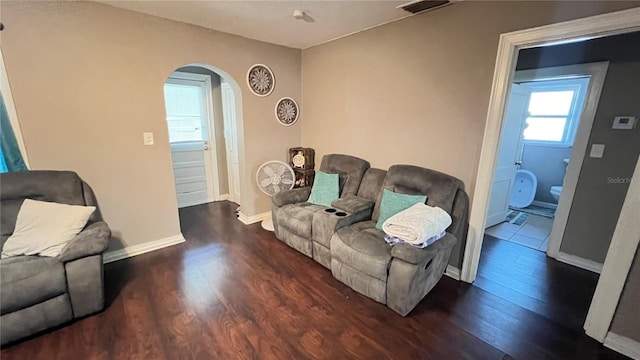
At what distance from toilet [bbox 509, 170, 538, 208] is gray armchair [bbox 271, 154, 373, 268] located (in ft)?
10.5

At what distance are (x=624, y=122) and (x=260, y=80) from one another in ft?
12.5

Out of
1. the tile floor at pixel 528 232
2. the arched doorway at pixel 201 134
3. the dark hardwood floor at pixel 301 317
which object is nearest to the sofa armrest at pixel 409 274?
the dark hardwood floor at pixel 301 317

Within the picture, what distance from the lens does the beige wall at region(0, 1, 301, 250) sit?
2.12m

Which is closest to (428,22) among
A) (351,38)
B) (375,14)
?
(375,14)

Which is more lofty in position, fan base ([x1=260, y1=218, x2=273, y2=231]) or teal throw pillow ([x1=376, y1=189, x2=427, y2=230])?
teal throw pillow ([x1=376, y1=189, x2=427, y2=230])

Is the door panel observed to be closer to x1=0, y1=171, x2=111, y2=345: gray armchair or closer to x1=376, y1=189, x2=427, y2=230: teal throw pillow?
x1=0, y1=171, x2=111, y2=345: gray armchair

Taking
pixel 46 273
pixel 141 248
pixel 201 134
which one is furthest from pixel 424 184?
pixel 201 134

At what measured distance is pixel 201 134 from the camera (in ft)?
14.3

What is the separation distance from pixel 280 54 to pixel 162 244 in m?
2.84

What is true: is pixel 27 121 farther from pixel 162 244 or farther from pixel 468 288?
pixel 468 288

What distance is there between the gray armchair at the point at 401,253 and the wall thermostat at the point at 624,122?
1.56 meters

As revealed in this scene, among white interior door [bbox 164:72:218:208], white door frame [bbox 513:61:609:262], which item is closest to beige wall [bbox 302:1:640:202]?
white door frame [bbox 513:61:609:262]

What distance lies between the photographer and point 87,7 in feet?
7.36

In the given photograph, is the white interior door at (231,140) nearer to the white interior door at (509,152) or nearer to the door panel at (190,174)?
the door panel at (190,174)
